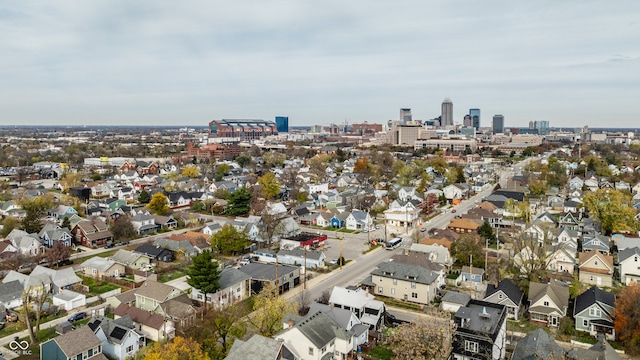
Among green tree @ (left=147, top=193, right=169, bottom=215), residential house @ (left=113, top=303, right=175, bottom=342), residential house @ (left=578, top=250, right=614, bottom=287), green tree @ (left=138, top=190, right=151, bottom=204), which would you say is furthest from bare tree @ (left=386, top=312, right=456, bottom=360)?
green tree @ (left=138, top=190, right=151, bottom=204)

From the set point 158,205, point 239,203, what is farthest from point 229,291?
point 158,205

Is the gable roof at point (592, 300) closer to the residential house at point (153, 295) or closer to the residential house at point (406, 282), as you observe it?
the residential house at point (406, 282)

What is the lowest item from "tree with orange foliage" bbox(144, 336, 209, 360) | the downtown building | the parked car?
the parked car

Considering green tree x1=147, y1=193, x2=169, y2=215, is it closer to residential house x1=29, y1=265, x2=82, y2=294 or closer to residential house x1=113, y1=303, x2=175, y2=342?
residential house x1=29, y1=265, x2=82, y2=294

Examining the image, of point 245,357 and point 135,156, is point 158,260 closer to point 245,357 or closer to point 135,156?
point 245,357

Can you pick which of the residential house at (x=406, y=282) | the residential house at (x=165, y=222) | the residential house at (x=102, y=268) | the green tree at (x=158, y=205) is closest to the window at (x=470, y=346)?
the residential house at (x=406, y=282)

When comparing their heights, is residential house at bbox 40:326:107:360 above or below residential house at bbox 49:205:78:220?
below
